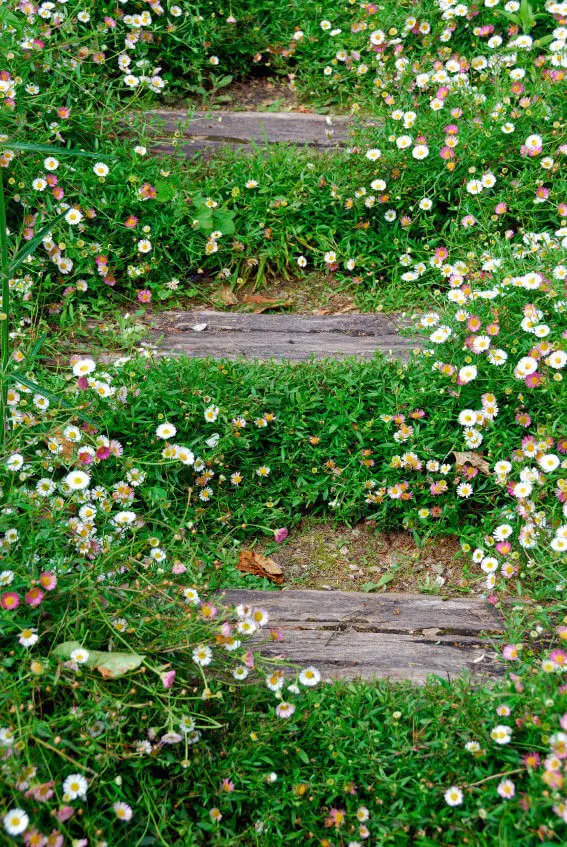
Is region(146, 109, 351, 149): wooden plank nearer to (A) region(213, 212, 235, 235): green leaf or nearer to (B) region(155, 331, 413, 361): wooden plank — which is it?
(A) region(213, 212, 235, 235): green leaf

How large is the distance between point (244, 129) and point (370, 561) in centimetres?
241

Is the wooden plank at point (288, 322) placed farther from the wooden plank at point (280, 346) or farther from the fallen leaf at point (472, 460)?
the fallen leaf at point (472, 460)

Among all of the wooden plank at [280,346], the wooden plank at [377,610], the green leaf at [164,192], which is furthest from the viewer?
the green leaf at [164,192]

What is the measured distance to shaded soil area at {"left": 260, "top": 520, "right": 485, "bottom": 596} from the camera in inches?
105

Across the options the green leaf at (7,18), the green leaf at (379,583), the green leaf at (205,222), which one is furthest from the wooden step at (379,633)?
the green leaf at (7,18)

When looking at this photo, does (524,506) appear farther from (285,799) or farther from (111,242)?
(111,242)

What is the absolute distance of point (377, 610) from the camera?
8.09 feet

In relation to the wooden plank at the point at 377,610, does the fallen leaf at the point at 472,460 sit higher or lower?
higher

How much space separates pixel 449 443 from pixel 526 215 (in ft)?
3.99

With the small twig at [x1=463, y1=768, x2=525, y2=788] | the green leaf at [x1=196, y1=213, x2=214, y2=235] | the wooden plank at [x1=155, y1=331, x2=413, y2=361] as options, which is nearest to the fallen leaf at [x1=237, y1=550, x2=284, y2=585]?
the wooden plank at [x1=155, y1=331, x2=413, y2=361]

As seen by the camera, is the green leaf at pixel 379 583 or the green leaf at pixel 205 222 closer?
the green leaf at pixel 379 583

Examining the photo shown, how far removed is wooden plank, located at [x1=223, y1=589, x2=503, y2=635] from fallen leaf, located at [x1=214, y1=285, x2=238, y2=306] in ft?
4.88

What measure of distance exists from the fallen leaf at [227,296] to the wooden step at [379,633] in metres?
1.49

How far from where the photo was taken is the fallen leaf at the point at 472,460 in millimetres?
2734
